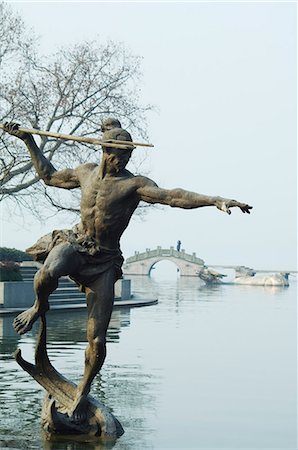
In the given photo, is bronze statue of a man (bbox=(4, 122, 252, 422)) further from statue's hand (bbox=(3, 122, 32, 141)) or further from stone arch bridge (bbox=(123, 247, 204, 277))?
stone arch bridge (bbox=(123, 247, 204, 277))

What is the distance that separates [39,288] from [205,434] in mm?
1948

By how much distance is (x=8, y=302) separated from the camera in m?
28.8

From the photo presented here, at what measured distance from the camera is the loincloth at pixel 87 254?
9.57 meters

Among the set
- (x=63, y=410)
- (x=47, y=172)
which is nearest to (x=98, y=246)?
(x=47, y=172)

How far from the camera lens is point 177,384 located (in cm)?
1338

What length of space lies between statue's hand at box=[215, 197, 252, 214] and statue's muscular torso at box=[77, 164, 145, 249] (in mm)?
963

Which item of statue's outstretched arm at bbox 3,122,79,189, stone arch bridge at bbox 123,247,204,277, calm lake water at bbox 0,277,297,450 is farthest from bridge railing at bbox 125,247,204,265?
statue's outstretched arm at bbox 3,122,79,189

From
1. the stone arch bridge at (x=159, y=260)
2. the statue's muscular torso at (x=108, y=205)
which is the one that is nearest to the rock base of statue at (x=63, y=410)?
the statue's muscular torso at (x=108, y=205)

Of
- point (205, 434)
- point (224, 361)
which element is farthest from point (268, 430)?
point (224, 361)

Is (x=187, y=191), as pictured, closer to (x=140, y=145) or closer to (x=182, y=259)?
(x=140, y=145)

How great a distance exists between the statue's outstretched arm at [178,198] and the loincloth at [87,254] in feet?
1.99

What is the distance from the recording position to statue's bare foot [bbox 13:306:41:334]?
378 inches

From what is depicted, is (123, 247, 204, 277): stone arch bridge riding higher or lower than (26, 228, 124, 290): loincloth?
higher

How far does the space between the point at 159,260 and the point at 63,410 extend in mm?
92389
